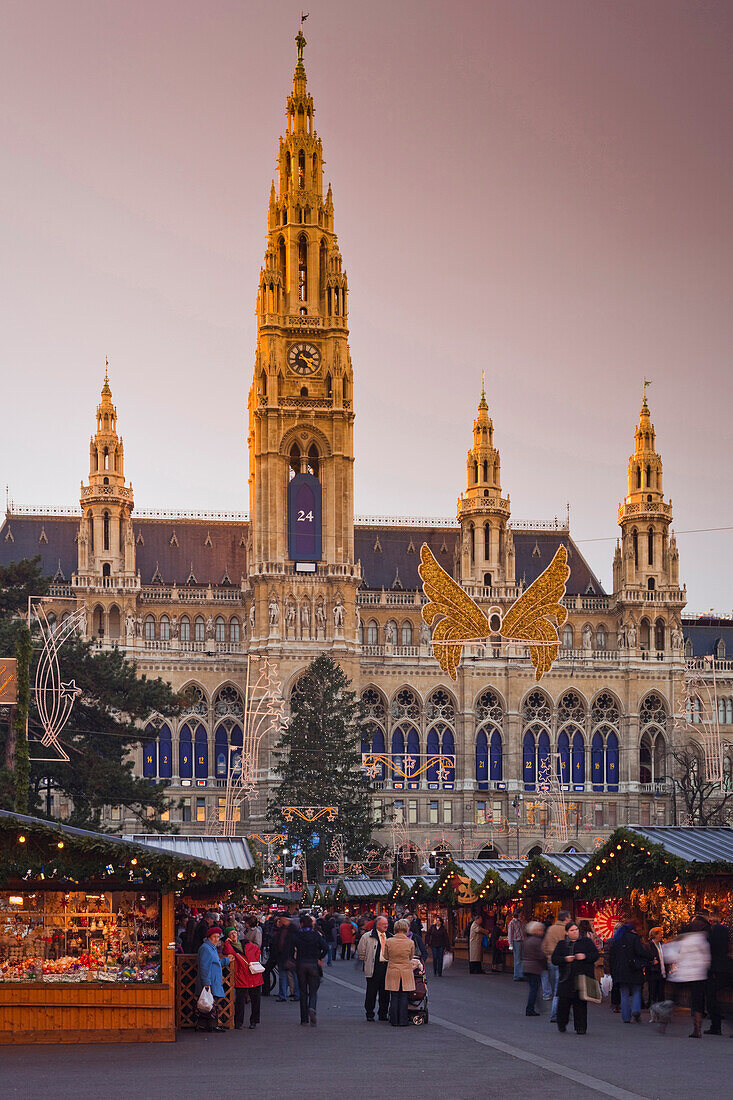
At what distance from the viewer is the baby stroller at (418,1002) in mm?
25422

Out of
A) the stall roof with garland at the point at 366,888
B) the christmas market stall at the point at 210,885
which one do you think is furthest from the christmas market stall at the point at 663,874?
the stall roof with garland at the point at 366,888

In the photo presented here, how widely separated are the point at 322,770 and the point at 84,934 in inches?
2673

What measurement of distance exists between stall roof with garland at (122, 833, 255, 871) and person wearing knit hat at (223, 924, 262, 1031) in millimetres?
2745

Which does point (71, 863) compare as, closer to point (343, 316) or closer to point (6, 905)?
point (6, 905)

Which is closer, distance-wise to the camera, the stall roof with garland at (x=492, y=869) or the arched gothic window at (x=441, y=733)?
the stall roof with garland at (x=492, y=869)

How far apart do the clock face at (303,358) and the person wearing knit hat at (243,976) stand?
7768 cm

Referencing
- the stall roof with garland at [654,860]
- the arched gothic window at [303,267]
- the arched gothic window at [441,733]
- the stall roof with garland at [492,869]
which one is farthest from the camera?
the arched gothic window at [303,267]

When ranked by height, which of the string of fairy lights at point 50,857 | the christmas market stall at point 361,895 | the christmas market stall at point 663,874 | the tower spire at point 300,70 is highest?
the tower spire at point 300,70

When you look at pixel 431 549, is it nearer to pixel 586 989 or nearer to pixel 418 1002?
pixel 418 1002

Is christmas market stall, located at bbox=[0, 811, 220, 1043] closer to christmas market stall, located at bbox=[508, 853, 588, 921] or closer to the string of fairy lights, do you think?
the string of fairy lights

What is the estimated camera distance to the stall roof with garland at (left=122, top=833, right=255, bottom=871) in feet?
103

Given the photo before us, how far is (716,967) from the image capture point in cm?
2358

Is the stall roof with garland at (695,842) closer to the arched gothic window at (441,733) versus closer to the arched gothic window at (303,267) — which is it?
the arched gothic window at (441,733)

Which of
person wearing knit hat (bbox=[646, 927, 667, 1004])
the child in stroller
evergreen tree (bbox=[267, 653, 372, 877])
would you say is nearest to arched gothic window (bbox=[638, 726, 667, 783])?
evergreen tree (bbox=[267, 653, 372, 877])
